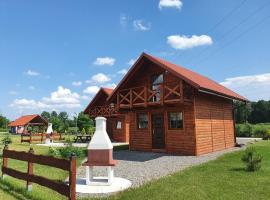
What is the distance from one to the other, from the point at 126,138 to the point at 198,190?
2066cm

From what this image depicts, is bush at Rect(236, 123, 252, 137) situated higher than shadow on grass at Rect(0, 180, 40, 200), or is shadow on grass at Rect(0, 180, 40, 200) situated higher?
bush at Rect(236, 123, 252, 137)

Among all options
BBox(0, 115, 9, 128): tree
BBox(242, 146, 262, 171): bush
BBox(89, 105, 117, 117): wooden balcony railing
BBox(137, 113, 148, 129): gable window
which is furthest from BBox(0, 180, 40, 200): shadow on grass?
BBox(0, 115, 9, 128): tree

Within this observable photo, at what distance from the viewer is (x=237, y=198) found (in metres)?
6.68

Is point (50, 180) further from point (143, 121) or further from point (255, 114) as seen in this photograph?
point (255, 114)

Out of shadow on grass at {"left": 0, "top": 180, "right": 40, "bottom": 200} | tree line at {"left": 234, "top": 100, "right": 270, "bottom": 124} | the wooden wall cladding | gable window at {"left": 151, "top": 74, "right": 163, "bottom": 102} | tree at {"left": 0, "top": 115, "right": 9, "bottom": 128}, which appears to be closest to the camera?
shadow on grass at {"left": 0, "top": 180, "right": 40, "bottom": 200}

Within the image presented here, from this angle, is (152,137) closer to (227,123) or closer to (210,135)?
(210,135)

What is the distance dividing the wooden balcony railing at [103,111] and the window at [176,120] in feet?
39.1

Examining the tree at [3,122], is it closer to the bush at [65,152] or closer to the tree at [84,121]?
the tree at [84,121]

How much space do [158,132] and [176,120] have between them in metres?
1.62

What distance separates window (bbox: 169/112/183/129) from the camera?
16.0 metres

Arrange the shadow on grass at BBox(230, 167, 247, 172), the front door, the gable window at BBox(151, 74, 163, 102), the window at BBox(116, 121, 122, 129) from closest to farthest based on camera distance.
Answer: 1. the shadow on grass at BBox(230, 167, 247, 172)
2. the front door
3. the gable window at BBox(151, 74, 163, 102)
4. the window at BBox(116, 121, 122, 129)

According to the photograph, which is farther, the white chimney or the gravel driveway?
the gravel driveway

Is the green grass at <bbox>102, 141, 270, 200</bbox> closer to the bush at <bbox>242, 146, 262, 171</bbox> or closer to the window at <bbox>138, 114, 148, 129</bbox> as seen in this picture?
the bush at <bbox>242, 146, 262, 171</bbox>

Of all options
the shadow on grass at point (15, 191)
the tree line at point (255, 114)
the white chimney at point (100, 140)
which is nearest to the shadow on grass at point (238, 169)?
the white chimney at point (100, 140)
